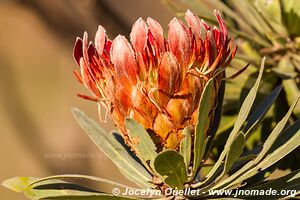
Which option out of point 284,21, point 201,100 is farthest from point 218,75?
point 284,21

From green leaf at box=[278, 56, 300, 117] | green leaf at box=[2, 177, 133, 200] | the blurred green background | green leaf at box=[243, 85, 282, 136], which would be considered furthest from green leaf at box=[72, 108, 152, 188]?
the blurred green background

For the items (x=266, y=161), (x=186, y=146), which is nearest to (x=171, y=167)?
(x=186, y=146)

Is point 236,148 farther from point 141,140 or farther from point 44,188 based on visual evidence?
point 44,188

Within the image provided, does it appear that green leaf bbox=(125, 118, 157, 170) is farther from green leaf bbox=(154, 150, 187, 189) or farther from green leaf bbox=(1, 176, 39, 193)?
green leaf bbox=(1, 176, 39, 193)

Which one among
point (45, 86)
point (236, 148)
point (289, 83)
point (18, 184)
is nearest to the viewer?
point (236, 148)

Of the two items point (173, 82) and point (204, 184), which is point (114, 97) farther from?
point (204, 184)

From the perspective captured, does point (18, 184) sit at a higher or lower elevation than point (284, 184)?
higher
